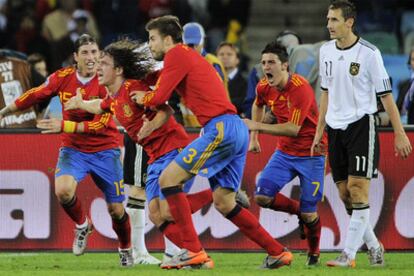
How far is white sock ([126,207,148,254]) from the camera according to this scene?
12.8 m

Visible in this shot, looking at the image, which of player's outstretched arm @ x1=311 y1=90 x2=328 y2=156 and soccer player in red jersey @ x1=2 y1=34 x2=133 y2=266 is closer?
player's outstretched arm @ x1=311 y1=90 x2=328 y2=156

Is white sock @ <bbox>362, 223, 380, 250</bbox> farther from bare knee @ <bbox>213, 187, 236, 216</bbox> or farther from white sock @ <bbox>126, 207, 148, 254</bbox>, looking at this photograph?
white sock @ <bbox>126, 207, 148, 254</bbox>

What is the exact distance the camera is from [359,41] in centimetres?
1181

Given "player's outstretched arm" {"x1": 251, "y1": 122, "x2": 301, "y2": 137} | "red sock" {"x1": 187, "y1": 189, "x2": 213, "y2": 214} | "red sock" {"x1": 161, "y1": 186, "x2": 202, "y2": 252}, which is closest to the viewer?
"red sock" {"x1": 161, "y1": 186, "x2": 202, "y2": 252}

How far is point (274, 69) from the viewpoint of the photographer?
12.2m

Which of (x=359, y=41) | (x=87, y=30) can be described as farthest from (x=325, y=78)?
(x=87, y=30)

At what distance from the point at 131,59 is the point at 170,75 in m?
0.93

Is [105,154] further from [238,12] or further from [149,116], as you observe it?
[238,12]

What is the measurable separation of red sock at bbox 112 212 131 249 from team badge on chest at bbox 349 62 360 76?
8.16 ft

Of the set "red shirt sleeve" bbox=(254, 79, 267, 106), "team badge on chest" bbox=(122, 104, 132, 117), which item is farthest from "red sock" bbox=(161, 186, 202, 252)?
"red shirt sleeve" bbox=(254, 79, 267, 106)

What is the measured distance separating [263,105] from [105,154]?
154cm

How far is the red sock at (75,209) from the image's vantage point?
12.5 meters

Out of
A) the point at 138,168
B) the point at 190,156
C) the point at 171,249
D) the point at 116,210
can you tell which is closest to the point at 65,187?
the point at 116,210

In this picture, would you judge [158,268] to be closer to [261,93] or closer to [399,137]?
[261,93]
